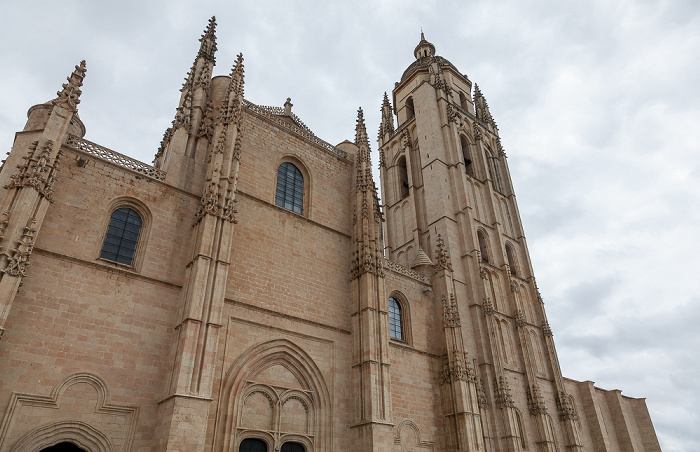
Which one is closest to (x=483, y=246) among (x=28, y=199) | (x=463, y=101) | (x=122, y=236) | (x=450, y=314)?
(x=450, y=314)

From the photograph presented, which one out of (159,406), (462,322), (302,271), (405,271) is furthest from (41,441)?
(462,322)

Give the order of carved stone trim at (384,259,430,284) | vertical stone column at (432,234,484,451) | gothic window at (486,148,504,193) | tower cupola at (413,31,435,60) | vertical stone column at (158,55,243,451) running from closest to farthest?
vertical stone column at (158,55,243,451) → vertical stone column at (432,234,484,451) → carved stone trim at (384,259,430,284) → gothic window at (486,148,504,193) → tower cupola at (413,31,435,60)

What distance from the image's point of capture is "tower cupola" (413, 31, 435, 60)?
1337 inches

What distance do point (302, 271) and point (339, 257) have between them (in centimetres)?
197

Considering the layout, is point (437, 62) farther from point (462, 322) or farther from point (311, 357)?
point (311, 357)

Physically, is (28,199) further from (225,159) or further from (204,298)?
(225,159)

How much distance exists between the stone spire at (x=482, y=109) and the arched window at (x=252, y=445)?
26951 millimetres

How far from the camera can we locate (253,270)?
45.8 feet

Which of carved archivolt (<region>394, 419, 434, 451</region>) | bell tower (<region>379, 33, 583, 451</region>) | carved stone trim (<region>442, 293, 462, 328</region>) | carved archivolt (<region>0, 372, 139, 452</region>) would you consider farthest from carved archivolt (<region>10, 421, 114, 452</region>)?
carved stone trim (<region>442, 293, 462, 328</region>)

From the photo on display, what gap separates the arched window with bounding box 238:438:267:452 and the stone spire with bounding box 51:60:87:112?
32.1ft

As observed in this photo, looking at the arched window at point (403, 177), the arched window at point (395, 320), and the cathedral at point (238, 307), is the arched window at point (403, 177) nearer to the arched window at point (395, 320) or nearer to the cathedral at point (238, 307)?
the cathedral at point (238, 307)

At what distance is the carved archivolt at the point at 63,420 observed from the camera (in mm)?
8898

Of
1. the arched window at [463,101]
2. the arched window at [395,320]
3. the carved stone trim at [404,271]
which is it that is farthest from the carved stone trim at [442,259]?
the arched window at [463,101]

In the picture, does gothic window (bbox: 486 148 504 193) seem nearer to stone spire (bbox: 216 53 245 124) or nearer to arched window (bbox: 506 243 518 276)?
arched window (bbox: 506 243 518 276)
